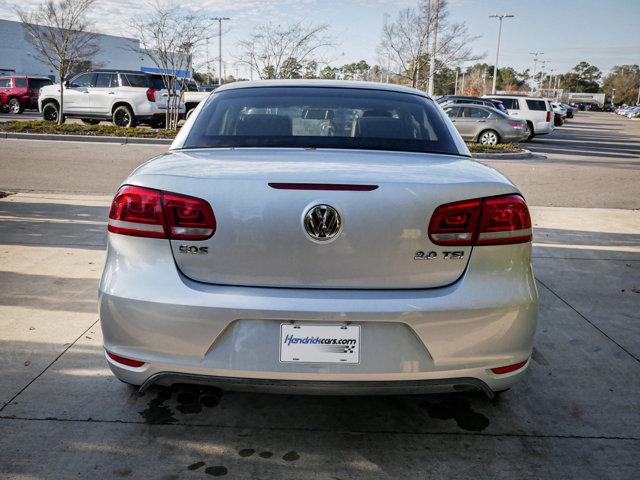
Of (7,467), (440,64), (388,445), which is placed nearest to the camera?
(7,467)

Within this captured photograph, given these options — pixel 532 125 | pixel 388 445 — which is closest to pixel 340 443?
pixel 388 445

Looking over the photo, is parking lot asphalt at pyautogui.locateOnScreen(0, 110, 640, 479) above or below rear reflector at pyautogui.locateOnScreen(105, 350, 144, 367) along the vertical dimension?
below

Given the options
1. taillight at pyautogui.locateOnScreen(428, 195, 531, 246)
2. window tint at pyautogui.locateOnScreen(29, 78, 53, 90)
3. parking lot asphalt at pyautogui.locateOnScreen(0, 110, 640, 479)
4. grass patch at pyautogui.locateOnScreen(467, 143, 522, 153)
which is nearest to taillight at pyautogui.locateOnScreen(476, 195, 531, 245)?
taillight at pyautogui.locateOnScreen(428, 195, 531, 246)

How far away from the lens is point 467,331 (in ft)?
7.51

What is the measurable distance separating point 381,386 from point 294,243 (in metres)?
0.64

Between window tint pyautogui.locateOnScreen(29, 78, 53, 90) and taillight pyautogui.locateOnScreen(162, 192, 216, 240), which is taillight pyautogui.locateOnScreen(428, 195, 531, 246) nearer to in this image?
taillight pyautogui.locateOnScreen(162, 192, 216, 240)

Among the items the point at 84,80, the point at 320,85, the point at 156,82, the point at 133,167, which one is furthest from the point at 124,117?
the point at 320,85

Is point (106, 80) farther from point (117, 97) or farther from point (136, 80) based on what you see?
point (136, 80)

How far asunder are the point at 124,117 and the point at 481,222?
19.2 metres

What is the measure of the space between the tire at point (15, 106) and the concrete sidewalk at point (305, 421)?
2824 centimetres

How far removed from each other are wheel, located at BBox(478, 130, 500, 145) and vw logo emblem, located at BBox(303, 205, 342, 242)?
19.2m

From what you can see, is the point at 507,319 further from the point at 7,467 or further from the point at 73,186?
the point at 73,186

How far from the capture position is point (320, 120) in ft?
11.4

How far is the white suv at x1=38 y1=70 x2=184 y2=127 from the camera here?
1933cm
